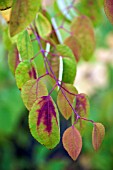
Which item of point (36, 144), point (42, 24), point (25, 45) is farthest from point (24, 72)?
point (36, 144)

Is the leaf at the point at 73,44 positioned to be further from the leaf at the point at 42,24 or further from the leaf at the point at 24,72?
the leaf at the point at 24,72

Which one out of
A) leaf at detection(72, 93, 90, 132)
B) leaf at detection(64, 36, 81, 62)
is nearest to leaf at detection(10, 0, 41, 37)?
leaf at detection(72, 93, 90, 132)

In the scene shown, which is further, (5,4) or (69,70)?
(69,70)

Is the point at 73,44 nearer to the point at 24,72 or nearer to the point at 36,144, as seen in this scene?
the point at 24,72

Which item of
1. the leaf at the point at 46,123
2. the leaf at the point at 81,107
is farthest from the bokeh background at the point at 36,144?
the leaf at the point at 46,123

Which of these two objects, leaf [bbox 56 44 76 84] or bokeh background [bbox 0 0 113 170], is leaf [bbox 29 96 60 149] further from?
bokeh background [bbox 0 0 113 170]

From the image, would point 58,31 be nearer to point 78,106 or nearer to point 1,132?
point 78,106

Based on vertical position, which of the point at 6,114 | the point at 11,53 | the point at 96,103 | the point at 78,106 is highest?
the point at 11,53

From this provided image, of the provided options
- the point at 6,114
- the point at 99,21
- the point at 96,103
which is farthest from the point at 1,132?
the point at 99,21
